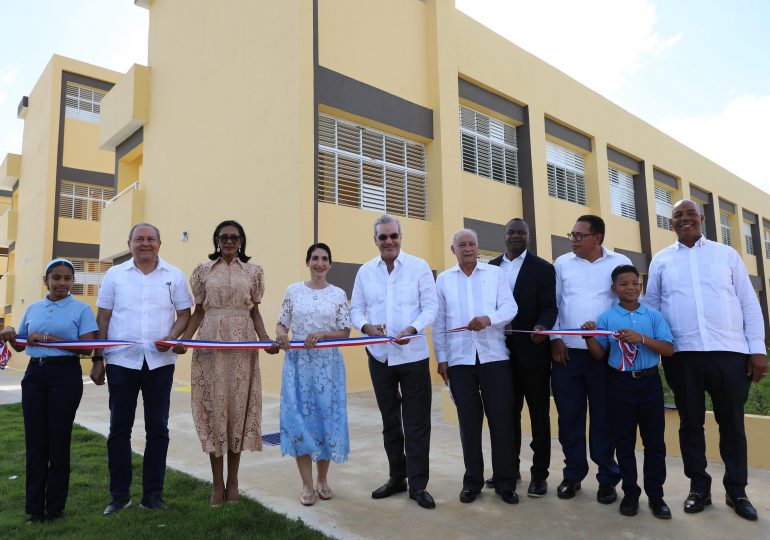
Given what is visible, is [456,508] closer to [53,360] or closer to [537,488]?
[537,488]

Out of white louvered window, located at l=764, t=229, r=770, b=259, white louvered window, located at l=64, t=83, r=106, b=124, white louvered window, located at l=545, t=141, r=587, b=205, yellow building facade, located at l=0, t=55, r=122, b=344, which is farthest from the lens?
white louvered window, located at l=764, t=229, r=770, b=259

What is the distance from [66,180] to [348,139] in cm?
1490

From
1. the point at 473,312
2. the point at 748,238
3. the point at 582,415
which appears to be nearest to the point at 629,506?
the point at 582,415

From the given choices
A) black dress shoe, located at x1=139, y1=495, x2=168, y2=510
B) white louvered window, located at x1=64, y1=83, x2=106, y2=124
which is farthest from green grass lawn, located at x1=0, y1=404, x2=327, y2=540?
white louvered window, located at x1=64, y1=83, x2=106, y2=124

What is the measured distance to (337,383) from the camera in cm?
393

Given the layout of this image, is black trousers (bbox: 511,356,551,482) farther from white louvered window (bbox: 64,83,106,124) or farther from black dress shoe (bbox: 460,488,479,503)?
white louvered window (bbox: 64,83,106,124)

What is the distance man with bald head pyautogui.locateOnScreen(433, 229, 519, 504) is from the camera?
3.80 meters

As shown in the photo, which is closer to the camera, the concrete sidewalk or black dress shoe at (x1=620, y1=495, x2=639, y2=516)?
the concrete sidewalk

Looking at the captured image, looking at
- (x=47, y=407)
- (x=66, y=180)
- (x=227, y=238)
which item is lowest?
(x=47, y=407)

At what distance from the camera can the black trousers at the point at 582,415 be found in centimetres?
372

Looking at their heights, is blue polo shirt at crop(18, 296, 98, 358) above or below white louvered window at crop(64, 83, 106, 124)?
below

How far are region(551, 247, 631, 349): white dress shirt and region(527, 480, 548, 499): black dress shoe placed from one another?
98 centimetres

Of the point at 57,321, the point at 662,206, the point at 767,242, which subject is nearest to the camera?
the point at 57,321

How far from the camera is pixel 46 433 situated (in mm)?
3463
